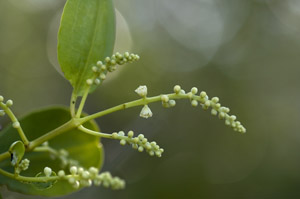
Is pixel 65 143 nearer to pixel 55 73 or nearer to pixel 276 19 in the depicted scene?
pixel 55 73

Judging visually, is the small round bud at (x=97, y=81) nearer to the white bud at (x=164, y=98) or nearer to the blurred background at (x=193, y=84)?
the white bud at (x=164, y=98)

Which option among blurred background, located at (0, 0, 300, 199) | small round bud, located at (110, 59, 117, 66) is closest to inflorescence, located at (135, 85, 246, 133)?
small round bud, located at (110, 59, 117, 66)

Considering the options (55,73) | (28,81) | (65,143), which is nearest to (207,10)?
(55,73)

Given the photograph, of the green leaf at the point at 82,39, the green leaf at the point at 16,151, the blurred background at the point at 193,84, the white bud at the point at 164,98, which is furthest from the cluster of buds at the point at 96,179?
the blurred background at the point at 193,84

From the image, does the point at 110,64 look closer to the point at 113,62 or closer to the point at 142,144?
the point at 113,62

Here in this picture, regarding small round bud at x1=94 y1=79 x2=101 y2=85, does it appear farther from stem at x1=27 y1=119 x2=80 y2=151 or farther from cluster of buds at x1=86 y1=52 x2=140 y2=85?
stem at x1=27 y1=119 x2=80 y2=151

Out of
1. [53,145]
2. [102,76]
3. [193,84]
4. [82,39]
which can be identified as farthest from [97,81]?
[193,84]

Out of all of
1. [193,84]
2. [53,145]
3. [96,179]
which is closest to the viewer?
[96,179]
